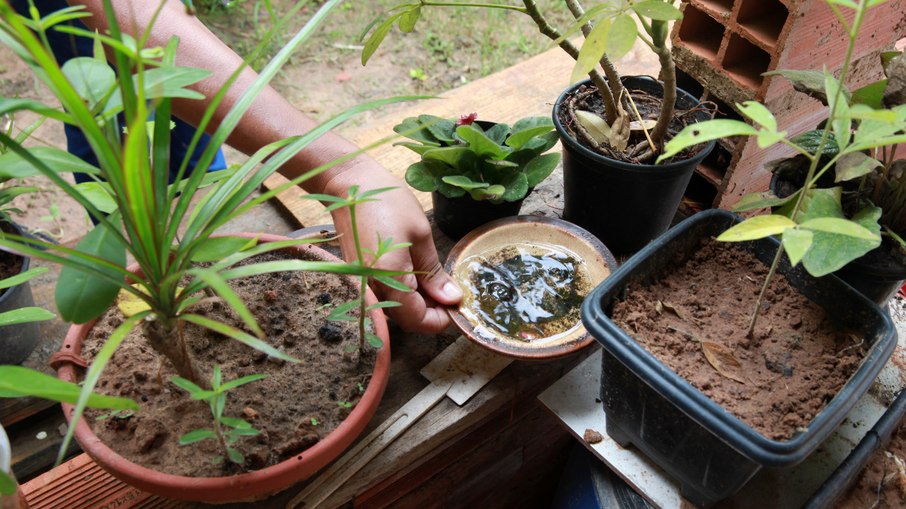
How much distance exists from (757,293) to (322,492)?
24.2 inches

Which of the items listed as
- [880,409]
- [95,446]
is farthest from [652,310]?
[95,446]

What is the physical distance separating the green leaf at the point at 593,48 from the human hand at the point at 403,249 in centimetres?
29

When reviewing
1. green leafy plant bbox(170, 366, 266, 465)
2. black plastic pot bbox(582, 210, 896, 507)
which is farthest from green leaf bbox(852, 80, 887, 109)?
green leafy plant bbox(170, 366, 266, 465)

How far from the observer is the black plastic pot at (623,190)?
3.43 ft

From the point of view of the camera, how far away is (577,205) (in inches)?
46.4

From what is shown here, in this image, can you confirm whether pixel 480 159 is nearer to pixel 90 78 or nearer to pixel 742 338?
pixel 742 338

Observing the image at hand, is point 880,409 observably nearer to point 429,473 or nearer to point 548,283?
point 548,283

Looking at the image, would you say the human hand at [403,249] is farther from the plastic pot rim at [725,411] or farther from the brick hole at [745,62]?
the brick hole at [745,62]

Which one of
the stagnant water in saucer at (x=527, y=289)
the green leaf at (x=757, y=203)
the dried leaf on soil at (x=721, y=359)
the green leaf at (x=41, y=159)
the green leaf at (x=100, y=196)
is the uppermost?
the green leaf at (x=41, y=159)

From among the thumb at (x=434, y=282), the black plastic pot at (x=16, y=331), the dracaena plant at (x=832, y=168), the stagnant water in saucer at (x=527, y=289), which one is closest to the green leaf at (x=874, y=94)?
the dracaena plant at (x=832, y=168)

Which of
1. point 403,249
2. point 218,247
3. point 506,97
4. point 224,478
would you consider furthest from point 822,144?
point 506,97

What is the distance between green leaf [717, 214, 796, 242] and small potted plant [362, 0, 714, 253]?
32cm

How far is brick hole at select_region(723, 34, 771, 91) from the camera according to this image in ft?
3.64

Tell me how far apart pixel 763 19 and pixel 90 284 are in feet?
3.24
